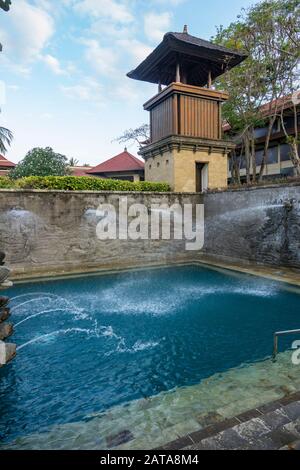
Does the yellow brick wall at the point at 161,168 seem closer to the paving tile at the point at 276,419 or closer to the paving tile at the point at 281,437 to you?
the paving tile at the point at 276,419

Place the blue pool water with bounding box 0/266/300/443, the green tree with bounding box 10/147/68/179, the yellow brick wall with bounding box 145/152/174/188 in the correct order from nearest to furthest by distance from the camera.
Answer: the blue pool water with bounding box 0/266/300/443
the yellow brick wall with bounding box 145/152/174/188
the green tree with bounding box 10/147/68/179

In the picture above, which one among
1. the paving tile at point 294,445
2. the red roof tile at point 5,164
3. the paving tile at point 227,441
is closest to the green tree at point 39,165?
the red roof tile at point 5,164

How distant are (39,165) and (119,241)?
8543 mm

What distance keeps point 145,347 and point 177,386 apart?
1.37 m

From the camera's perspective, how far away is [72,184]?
12.6 metres

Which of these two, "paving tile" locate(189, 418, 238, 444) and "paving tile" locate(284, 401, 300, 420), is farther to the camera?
"paving tile" locate(284, 401, 300, 420)

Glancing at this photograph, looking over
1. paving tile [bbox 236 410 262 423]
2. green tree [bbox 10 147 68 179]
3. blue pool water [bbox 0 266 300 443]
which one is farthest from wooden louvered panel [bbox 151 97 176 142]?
paving tile [bbox 236 410 262 423]

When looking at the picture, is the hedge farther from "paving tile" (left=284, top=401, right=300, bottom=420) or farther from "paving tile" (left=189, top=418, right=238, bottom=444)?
"paving tile" (left=284, top=401, right=300, bottom=420)

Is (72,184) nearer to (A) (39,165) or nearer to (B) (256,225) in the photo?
(A) (39,165)

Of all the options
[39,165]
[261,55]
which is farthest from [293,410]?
[261,55]

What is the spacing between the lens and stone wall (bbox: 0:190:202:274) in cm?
1127

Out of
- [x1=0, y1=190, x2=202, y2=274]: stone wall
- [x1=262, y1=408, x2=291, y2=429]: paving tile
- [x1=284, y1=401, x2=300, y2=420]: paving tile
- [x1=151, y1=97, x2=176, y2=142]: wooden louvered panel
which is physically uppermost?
[x1=151, y1=97, x2=176, y2=142]: wooden louvered panel

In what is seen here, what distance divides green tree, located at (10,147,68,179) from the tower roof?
24.4ft

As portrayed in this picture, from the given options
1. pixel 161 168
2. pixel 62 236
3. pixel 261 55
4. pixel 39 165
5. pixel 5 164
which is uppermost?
pixel 261 55
